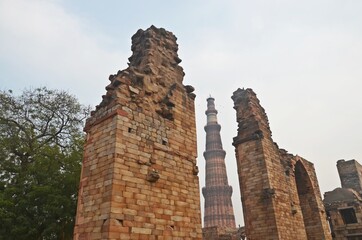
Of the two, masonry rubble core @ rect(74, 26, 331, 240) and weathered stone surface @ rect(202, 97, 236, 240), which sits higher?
weathered stone surface @ rect(202, 97, 236, 240)

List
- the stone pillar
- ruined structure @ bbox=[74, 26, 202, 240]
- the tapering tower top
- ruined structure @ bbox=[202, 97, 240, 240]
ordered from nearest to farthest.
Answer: ruined structure @ bbox=[74, 26, 202, 240]
the stone pillar
ruined structure @ bbox=[202, 97, 240, 240]
the tapering tower top

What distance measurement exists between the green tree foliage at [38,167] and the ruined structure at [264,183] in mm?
6021

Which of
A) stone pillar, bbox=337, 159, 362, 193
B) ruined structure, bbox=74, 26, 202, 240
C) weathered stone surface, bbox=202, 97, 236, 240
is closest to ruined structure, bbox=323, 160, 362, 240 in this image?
stone pillar, bbox=337, 159, 362, 193

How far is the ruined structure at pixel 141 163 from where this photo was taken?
486 cm

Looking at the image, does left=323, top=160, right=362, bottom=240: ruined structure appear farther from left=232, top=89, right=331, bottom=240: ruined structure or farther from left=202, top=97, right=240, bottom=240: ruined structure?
left=202, top=97, right=240, bottom=240: ruined structure

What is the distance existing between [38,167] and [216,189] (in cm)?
4138

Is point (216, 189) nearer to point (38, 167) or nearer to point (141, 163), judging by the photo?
point (38, 167)

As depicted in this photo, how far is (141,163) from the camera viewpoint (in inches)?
215

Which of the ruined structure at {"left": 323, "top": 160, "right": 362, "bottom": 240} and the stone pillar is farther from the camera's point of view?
the stone pillar

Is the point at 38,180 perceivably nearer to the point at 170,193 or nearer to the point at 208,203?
the point at 170,193

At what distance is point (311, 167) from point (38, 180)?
1284cm

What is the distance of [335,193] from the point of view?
71.1 feet

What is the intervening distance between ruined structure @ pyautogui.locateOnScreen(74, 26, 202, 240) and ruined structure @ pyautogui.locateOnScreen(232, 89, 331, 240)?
4.11 metres

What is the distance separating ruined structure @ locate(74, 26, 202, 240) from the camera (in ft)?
16.0
